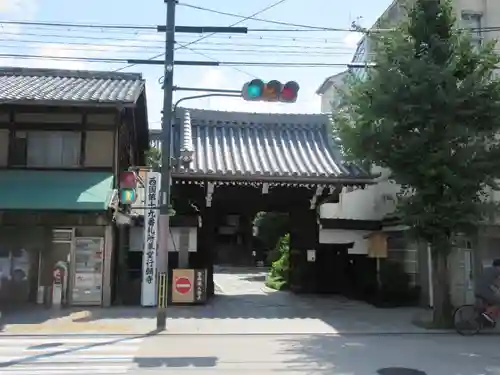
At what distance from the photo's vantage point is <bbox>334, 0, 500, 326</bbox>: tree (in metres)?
13.6

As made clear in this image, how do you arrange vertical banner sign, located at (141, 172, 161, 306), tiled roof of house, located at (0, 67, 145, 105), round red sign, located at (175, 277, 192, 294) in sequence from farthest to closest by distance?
round red sign, located at (175, 277, 192, 294) → vertical banner sign, located at (141, 172, 161, 306) → tiled roof of house, located at (0, 67, 145, 105)

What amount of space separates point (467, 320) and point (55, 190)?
12.1m

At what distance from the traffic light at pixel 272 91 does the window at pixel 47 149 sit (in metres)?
8.04

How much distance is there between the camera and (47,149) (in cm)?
1808

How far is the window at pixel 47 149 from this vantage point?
17891 millimetres

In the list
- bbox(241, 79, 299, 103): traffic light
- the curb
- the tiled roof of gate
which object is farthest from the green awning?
bbox(241, 79, 299, 103): traffic light

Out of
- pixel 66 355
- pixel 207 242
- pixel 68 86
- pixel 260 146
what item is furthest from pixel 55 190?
pixel 260 146

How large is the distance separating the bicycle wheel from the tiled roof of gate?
632 centimetres

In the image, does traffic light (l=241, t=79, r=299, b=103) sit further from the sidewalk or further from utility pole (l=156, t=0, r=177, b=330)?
the sidewalk

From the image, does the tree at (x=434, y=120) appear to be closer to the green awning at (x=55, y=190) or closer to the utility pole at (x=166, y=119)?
the utility pole at (x=166, y=119)

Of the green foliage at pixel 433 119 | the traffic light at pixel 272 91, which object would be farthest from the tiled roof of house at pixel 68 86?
the green foliage at pixel 433 119

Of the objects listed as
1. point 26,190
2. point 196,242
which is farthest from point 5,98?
point 196,242

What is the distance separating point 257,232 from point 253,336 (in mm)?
32497

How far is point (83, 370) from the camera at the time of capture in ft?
29.6
